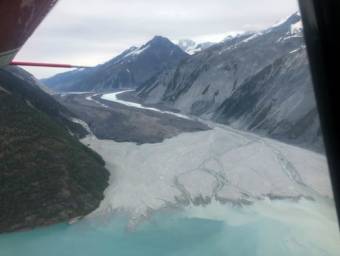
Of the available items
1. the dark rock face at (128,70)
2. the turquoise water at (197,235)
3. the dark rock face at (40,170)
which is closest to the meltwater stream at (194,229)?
the turquoise water at (197,235)

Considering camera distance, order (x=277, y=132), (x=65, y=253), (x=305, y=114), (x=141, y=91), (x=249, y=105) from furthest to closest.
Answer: (x=141, y=91)
(x=249, y=105)
(x=277, y=132)
(x=305, y=114)
(x=65, y=253)

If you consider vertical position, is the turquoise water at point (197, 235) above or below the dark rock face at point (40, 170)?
below

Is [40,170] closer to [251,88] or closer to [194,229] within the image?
[194,229]

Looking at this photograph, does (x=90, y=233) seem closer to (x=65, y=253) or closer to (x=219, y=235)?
(x=65, y=253)

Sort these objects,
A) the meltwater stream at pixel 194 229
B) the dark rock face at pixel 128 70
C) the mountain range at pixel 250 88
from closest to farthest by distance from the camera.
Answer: the meltwater stream at pixel 194 229 < the mountain range at pixel 250 88 < the dark rock face at pixel 128 70

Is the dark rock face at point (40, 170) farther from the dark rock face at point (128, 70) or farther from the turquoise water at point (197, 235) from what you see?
the dark rock face at point (128, 70)

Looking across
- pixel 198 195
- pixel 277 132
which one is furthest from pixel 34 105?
pixel 277 132

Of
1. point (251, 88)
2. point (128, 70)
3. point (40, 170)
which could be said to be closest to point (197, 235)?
point (40, 170)
